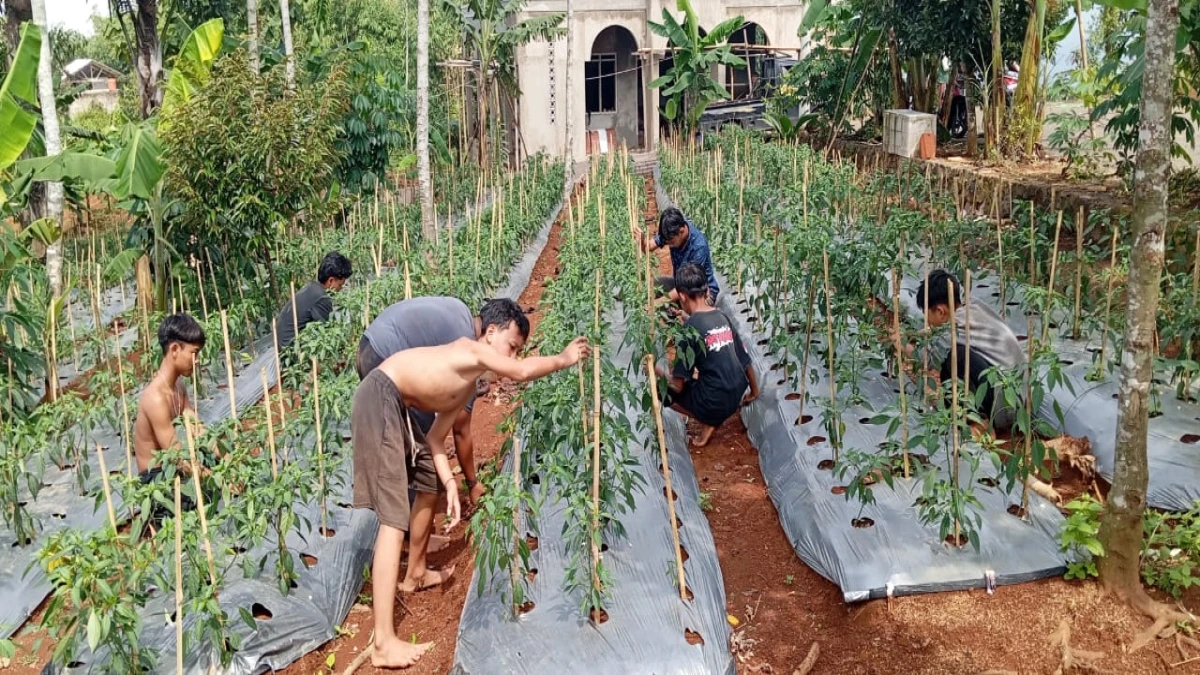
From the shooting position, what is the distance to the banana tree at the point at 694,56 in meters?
17.3

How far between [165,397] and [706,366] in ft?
8.63

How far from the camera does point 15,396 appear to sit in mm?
5141

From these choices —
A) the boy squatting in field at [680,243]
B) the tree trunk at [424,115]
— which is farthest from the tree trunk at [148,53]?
the boy squatting in field at [680,243]

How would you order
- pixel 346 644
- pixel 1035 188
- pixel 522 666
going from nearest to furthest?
pixel 522 666 → pixel 346 644 → pixel 1035 188

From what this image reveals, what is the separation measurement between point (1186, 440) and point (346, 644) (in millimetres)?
3681

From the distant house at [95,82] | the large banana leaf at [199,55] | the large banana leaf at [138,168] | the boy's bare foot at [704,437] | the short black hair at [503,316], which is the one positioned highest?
the distant house at [95,82]

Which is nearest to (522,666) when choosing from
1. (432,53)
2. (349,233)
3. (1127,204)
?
(1127,204)

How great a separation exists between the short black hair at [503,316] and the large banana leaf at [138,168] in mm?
3843

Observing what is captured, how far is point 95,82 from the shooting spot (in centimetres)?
2883

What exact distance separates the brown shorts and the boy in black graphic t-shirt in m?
1.76

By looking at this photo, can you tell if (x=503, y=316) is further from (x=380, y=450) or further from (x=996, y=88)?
(x=996, y=88)

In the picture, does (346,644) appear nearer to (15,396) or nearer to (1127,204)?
(15,396)

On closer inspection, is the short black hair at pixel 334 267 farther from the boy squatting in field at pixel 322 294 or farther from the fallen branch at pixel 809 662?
the fallen branch at pixel 809 662

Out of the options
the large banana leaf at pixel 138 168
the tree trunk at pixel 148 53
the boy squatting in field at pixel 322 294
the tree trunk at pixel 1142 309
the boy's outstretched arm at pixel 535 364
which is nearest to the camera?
the tree trunk at pixel 1142 309
